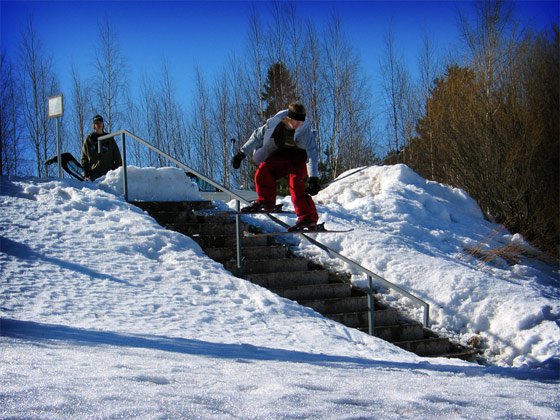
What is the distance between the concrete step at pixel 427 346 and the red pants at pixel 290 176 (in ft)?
6.17

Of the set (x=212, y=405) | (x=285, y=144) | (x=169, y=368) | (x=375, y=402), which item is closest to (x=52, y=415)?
(x=212, y=405)

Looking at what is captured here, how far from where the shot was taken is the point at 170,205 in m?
9.15

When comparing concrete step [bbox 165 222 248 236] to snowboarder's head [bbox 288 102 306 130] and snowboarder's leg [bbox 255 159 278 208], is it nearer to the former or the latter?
snowboarder's leg [bbox 255 159 278 208]

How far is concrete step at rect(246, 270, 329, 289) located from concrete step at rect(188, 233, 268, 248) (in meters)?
0.83

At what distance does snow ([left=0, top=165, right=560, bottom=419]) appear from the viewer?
2.77m

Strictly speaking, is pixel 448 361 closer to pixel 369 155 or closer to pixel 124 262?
pixel 124 262

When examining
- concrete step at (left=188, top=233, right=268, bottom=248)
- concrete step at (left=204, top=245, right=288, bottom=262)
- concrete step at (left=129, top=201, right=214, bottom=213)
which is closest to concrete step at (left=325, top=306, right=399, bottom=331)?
concrete step at (left=204, top=245, right=288, bottom=262)

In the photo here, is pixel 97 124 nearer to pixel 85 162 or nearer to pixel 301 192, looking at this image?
pixel 85 162

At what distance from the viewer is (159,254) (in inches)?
304

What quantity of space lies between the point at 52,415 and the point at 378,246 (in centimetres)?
722

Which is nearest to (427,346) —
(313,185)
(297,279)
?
(297,279)

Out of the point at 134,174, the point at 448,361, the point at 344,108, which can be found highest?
the point at 344,108

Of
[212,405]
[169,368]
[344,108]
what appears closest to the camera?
[212,405]

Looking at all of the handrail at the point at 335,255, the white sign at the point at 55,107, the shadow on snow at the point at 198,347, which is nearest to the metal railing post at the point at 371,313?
the handrail at the point at 335,255
